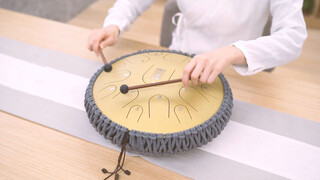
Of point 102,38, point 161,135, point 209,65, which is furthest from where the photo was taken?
point 102,38

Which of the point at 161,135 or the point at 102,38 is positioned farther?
the point at 102,38

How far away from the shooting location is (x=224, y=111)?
20.1 inches

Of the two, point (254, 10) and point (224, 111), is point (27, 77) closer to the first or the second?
point (224, 111)

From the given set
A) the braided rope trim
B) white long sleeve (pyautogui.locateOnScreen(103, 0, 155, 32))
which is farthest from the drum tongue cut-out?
white long sleeve (pyautogui.locateOnScreen(103, 0, 155, 32))

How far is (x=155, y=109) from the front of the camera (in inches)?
19.8

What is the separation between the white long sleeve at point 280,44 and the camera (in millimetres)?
597

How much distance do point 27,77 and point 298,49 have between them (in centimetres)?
70

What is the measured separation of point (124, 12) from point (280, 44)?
0.46 metres

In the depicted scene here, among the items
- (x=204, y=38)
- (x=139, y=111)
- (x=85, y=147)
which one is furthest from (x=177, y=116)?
(x=204, y=38)

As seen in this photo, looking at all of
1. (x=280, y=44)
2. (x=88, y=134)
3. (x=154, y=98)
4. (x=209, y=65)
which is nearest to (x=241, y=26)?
(x=280, y=44)

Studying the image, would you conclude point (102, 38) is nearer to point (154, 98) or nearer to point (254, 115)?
point (154, 98)

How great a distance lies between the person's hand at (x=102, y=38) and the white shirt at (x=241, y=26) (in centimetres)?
4

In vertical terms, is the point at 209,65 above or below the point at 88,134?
above

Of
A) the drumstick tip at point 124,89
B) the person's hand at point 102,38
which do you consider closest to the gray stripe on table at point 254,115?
the person's hand at point 102,38
